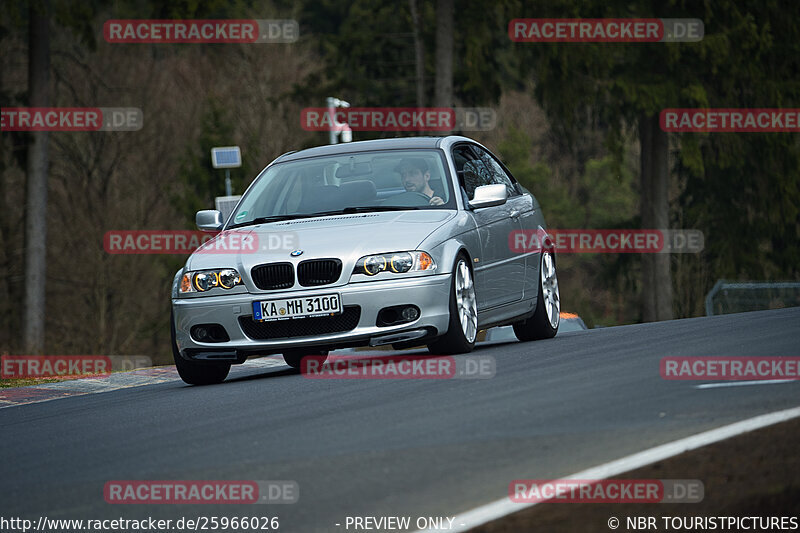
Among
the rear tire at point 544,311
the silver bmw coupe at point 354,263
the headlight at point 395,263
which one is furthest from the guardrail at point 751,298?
the headlight at point 395,263

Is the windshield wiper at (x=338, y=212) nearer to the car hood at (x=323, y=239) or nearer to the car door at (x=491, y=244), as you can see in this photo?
the car hood at (x=323, y=239)

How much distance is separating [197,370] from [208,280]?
2.80 ft

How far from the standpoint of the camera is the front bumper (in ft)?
32.4

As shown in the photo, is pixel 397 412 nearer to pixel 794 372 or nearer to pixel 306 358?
pixel 794 372

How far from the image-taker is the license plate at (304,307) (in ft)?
32.4

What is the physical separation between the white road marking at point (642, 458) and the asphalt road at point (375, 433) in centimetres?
10

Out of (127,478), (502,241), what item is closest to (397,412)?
(127,478)

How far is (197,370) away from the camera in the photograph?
10.7 m

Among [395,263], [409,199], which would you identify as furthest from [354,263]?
[409,199]

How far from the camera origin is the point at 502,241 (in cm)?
1162

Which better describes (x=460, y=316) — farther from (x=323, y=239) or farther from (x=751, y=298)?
(x=751, y=298)

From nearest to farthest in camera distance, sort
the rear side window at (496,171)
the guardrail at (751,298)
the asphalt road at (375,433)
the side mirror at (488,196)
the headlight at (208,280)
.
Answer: the asphalt road at (375,433), the headlight at (208,280), the side mirror at (488,196), the rear side window at (496,171), the guardrail at (751,298)

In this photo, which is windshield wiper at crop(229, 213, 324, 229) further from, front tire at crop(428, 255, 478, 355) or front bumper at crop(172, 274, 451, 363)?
front tire at crop(428, 255, 478, 355)

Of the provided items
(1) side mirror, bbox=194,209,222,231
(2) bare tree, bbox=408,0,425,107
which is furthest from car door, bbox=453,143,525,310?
(2) bare tree, bbox=408,0,425,107
